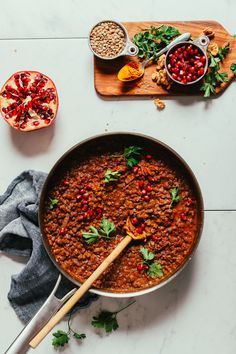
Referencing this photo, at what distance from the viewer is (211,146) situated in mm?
2932

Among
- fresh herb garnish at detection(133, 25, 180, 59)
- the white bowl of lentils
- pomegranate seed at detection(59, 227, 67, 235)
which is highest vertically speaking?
the white bowl of lentils

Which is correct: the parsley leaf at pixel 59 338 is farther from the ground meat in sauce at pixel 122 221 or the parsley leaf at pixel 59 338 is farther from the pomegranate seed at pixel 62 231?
the pomegranate seed at pixel 62 231

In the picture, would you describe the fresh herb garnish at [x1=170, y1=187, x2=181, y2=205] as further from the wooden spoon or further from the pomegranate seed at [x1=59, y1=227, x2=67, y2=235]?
the pomegranate seed at [x1=59, y1=227, x2=67, y2=235]

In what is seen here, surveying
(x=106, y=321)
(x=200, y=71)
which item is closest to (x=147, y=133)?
(x=200, y=71)

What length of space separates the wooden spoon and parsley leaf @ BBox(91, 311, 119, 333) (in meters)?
0.34

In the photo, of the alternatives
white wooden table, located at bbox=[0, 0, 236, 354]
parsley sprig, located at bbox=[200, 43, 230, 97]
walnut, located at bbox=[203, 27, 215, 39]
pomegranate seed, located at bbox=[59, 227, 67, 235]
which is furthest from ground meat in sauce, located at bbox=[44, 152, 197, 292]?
walnut, located at bbox=[203, 27, 215, 39]

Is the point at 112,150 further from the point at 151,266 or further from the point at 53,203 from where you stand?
the point at 151,266

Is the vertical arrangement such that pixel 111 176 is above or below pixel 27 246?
above

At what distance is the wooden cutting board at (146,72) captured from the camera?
2.90 metres

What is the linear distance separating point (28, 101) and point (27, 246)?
2.55 feet

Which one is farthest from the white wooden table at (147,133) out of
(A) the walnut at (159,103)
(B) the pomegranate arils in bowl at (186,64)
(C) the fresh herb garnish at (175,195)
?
(C) the fresh herb garnish at (175,195)

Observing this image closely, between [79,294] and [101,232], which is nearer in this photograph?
[79,294]

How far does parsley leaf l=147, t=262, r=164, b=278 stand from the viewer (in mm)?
2707

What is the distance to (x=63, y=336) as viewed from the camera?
2842mm
